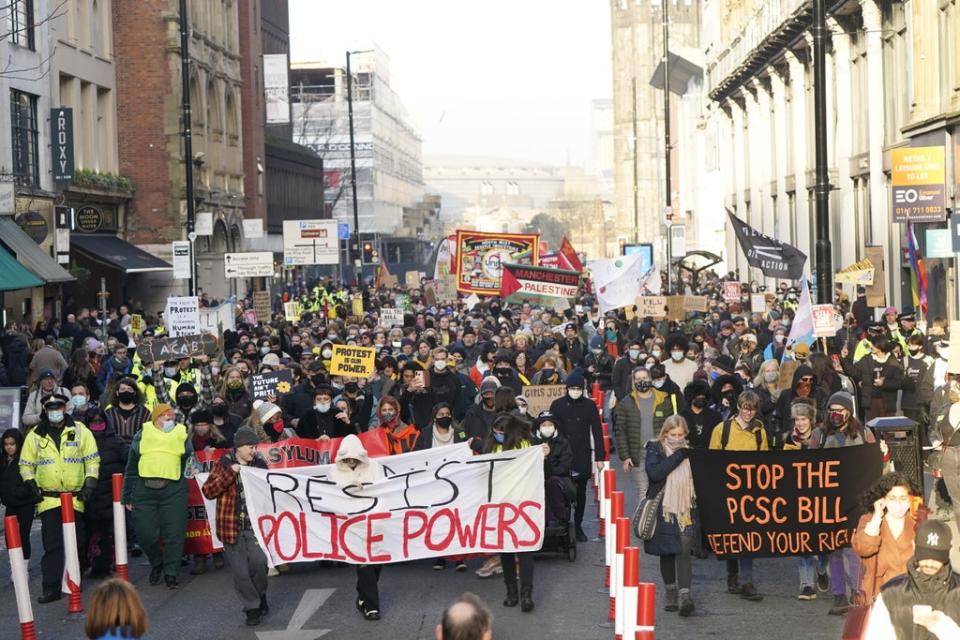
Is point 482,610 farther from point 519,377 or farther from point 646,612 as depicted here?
point 519,377

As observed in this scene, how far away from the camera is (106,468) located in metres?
14.5

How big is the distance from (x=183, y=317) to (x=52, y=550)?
13.0 metres

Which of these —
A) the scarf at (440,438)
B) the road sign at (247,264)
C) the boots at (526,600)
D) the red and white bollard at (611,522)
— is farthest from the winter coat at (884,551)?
the road sign at (247,264)

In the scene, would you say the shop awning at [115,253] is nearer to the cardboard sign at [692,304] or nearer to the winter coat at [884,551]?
the cardboard sign at [692,304]

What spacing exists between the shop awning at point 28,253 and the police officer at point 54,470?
20.2 meters

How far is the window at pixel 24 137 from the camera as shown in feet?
118

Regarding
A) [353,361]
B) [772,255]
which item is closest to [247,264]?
[772,255]

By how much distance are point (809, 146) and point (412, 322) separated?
68.4 feet

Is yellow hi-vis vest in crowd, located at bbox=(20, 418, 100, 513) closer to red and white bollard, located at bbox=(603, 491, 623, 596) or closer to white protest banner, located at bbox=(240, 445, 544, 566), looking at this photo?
white protest banner, located at bbox=(240, 445, 544, 566)

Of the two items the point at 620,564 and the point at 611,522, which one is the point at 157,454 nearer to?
the point at 611,522

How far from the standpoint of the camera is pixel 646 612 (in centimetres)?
855

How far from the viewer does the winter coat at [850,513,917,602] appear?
9.48 metres

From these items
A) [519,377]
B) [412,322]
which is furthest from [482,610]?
[412,322]

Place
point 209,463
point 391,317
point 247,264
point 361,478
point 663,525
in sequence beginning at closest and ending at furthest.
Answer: point 663,525
point 361,478
point 209,463
point 391,317
point 247,264
